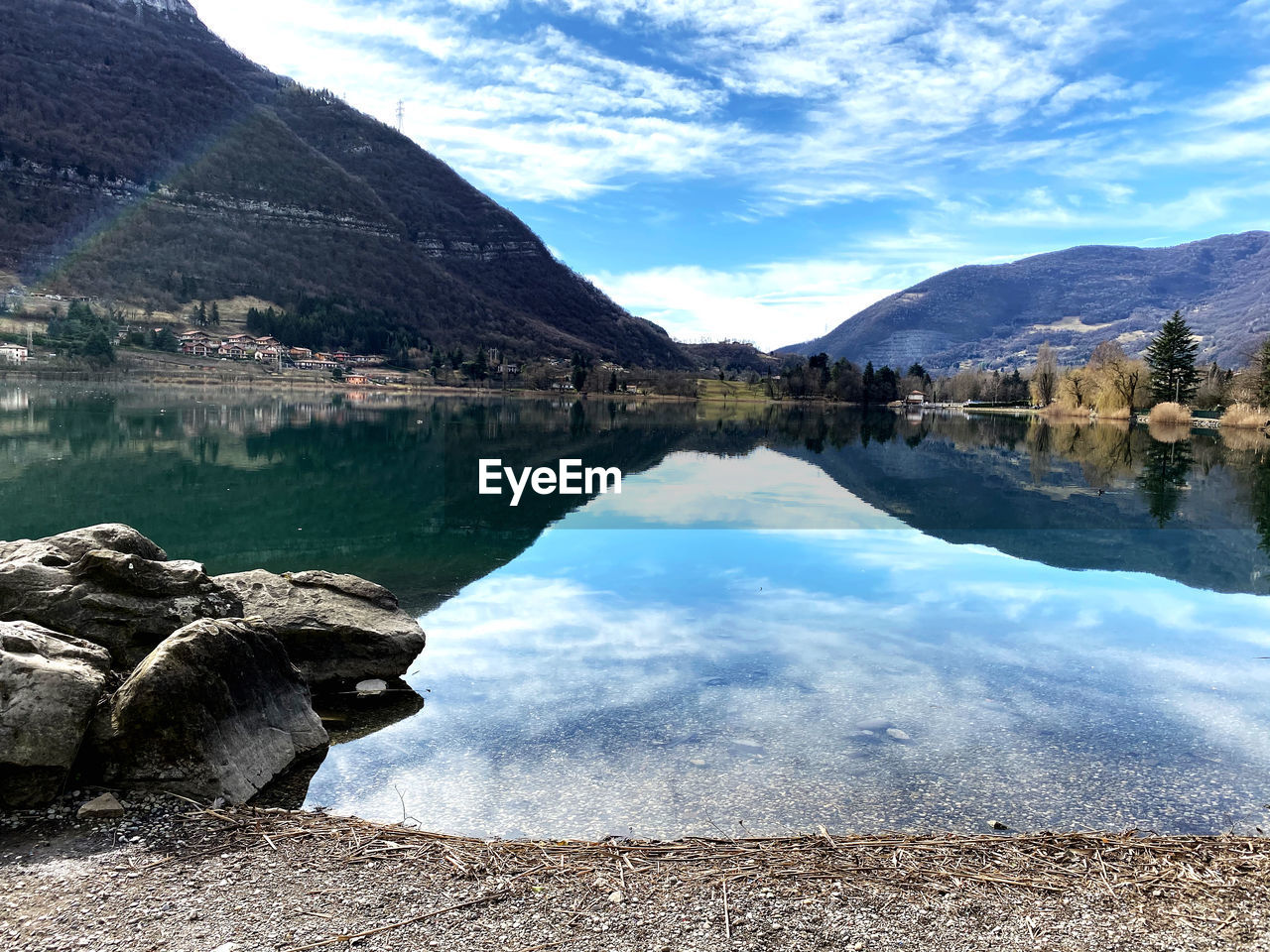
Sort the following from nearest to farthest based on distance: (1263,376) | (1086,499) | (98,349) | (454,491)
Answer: (454,491) → (1086,499) → (1263,376) → (98,349)

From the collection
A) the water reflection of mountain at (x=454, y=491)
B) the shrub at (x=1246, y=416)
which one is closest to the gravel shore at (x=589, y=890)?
the water reflection of mountain at (x=454, y=491)

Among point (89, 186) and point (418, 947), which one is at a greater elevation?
point (89, 186)

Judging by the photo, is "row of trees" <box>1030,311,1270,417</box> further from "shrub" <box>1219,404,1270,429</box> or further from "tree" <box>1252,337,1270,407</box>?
→ "shrub" <box>1219,404,1270,429</box>

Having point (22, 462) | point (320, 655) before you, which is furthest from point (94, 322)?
point (320, 655)

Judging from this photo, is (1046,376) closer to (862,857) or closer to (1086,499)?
(1086,499)

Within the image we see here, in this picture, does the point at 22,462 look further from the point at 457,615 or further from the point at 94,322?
the point at 94,322

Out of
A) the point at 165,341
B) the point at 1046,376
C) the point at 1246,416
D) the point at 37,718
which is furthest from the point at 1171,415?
the point at 165,341

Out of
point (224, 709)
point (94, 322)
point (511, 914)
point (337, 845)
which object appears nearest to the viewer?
point (511, 914)
